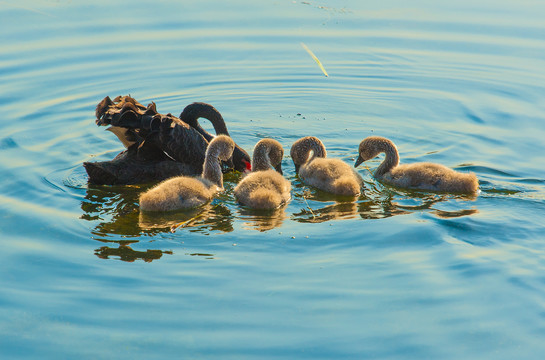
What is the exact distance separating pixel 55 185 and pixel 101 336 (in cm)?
→ 342

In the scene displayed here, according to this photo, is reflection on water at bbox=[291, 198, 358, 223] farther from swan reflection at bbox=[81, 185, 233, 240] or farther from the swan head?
the swan head

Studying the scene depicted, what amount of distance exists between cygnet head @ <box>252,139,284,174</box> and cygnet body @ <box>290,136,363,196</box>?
306 mm

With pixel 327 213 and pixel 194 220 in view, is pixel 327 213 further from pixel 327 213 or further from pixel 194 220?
pixel 194 220

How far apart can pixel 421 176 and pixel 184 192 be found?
2.64m

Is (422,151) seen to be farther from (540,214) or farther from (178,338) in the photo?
(178,338)

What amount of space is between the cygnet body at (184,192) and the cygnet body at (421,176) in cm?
200

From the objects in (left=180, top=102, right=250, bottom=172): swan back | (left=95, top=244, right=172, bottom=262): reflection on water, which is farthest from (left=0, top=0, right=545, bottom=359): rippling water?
(left=180, top=102, right=250, bottom=172): swan back

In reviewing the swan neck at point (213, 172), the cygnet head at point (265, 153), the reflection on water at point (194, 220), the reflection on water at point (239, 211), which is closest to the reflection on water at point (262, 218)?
the reflection on water at point (239, 211)

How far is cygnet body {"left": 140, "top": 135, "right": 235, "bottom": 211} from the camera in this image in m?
6.94

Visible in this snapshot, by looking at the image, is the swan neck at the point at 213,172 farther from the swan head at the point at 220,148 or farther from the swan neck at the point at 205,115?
the swan neck at the point at 205,115

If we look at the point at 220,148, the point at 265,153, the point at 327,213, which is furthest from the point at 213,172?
the point at 327,213

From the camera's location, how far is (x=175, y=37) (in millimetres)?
13375

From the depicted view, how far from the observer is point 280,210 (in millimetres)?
7117

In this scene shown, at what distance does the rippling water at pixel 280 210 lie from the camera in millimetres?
4871
